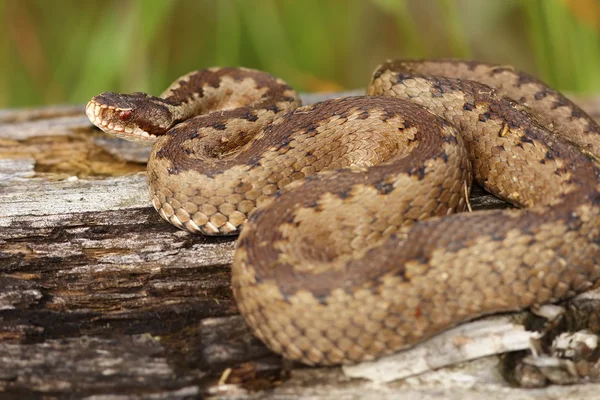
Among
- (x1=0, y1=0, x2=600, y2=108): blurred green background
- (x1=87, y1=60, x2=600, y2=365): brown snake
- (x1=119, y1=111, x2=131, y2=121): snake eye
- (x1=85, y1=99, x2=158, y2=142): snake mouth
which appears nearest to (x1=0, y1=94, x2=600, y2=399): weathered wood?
(x1=87, y1=60, x2=600, y2=365): brown snake

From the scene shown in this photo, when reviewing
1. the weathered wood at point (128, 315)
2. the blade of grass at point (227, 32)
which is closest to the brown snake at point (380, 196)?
the weathered wood at point (128, 315)

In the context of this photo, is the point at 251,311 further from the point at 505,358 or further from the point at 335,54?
the point at 335,54

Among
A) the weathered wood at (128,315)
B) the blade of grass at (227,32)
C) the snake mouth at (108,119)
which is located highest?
the blade of grass at (227,32)

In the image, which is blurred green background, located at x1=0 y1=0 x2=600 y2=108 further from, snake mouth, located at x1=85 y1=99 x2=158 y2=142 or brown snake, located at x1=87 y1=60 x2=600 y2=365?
snake mouth, located at x1=85 y1=99 x2=158 y2=142

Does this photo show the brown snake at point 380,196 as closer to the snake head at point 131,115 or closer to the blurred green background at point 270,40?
the snake head at point 131,115

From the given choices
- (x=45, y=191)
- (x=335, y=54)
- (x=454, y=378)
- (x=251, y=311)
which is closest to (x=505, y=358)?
(x=454, y=378)

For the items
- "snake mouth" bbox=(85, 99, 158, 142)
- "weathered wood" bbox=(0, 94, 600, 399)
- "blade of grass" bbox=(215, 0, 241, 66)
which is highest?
"blade of grass" bbox=(215, 0, 241, 66)

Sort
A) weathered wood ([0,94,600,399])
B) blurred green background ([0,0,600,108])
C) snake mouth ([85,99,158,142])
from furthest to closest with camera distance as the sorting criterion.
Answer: blurred green background ([0,0,600,108]) < snake mouth ([85,99,158,142]) < weathered wood ([0,94,600,399])
